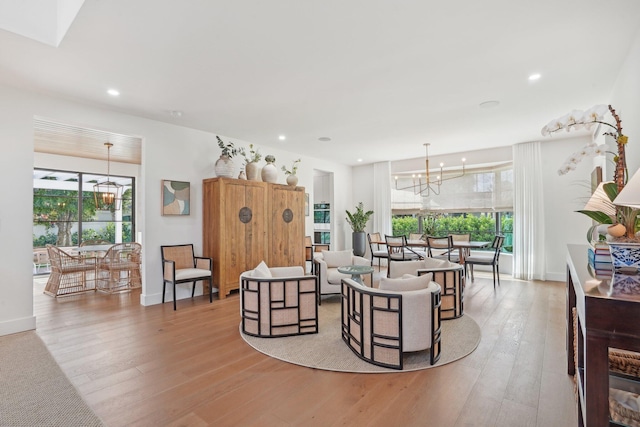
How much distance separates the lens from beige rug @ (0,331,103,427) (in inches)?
81.1

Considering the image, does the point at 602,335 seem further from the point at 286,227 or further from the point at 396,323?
the point at 286,227

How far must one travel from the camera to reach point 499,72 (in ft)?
Result: 10.9

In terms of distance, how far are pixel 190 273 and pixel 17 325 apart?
1.95 metres

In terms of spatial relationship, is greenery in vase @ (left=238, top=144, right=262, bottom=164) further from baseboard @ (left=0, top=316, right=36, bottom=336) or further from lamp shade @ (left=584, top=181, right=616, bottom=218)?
lamp shade @ (left=584, top=181, right=616, bottom=218)

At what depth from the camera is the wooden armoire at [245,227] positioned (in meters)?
5.11

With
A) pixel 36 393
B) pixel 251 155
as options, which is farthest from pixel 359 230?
pixel 36 393

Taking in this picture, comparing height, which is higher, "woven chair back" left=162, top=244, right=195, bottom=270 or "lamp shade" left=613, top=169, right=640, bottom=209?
"lamp shade" left=613, top=169, right=640, bottom=209

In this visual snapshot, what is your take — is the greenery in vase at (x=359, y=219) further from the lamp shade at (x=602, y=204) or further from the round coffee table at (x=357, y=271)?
the lamp shade at (x=602, y=204)

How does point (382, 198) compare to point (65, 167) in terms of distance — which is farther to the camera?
point (382, 198)

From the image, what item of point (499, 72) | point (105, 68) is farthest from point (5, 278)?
point (499, 72)

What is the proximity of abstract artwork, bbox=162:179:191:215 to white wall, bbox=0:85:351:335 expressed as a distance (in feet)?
0.28

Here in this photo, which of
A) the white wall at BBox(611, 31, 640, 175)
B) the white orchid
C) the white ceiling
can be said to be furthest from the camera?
the white wall at BBox(611, 31, 640, 175)

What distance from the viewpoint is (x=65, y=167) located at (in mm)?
7227

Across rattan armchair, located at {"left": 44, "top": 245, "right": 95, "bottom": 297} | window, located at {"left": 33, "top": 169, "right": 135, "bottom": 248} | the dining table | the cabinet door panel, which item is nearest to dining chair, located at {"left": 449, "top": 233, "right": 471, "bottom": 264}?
the dining table
